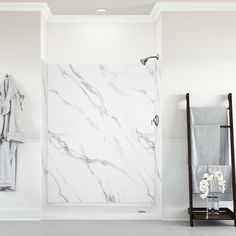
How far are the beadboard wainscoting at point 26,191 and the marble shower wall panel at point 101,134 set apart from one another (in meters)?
0.60

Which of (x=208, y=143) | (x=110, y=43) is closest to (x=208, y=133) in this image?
(x=208, y=143)

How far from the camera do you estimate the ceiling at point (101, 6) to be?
5.38 meters

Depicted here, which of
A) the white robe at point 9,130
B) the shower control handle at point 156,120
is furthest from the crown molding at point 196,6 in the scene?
the white robe at point 9,130

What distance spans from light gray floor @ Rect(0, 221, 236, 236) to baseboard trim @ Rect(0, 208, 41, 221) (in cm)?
15

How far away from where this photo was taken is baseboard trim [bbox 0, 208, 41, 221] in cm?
545

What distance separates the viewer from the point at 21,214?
5.45m

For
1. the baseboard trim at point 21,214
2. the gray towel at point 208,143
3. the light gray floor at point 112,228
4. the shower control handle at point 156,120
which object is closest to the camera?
the light gray floor at point 112,228

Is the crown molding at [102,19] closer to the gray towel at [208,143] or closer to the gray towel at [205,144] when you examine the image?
the gray towel at [208,143]

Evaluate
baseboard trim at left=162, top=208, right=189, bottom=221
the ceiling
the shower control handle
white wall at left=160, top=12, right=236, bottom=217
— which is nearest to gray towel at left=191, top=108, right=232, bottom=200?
white wall at left=160, top=12, right=236, bottom=217

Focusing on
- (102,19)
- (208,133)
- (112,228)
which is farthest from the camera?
(102,19)

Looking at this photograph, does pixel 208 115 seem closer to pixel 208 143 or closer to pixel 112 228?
pixel 208 143

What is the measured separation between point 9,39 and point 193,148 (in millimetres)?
2532

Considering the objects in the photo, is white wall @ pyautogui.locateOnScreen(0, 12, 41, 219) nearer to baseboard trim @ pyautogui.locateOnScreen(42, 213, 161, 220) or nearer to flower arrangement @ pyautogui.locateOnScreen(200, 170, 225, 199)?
baseboard trim @ pyautogui.locateOnScreen(42, 213, 161, 220)

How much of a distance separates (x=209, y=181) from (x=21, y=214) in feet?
7.28
